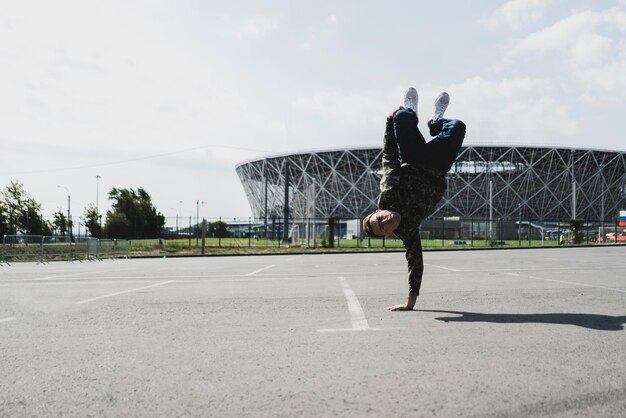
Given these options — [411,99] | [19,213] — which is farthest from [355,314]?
[19,213]

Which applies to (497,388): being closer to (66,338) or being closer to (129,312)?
(66,338)

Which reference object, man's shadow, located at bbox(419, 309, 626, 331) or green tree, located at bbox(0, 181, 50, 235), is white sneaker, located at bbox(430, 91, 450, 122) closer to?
man's shadow, located at bbox(419, 309, 626, 331)

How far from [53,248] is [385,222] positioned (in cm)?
1756

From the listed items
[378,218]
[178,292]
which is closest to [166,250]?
[178,292]

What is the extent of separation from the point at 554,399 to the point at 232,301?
2.93m

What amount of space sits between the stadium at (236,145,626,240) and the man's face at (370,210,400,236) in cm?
6352

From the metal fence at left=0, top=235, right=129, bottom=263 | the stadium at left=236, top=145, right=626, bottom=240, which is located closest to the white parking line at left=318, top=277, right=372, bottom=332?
the metal fence at left=0, top=235, right=129, bottom=263

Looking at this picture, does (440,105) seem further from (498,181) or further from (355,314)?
(498,181)

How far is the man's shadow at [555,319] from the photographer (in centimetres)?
274

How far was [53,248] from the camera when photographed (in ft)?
57.1

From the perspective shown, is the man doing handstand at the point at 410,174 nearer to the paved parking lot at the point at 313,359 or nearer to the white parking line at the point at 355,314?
the white parking line at the point at 355,314

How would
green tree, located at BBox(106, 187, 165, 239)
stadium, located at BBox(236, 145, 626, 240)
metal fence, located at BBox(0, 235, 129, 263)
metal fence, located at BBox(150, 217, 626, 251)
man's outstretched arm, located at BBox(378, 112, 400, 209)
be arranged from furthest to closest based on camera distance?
stadium, located at BBox(236, 145, 626, 240) → green tree, located at BBox(106, 187, 165, 239) → metal fence, located at BBox(150, 217, 626, 251) → metal fence, located at BBox(0, 235, 129, 263) → man's outstretched arm, located at BBox(378, 112, 400, 209)

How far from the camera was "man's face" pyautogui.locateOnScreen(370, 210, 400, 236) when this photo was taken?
328cm

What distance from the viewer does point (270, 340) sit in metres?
2.40
